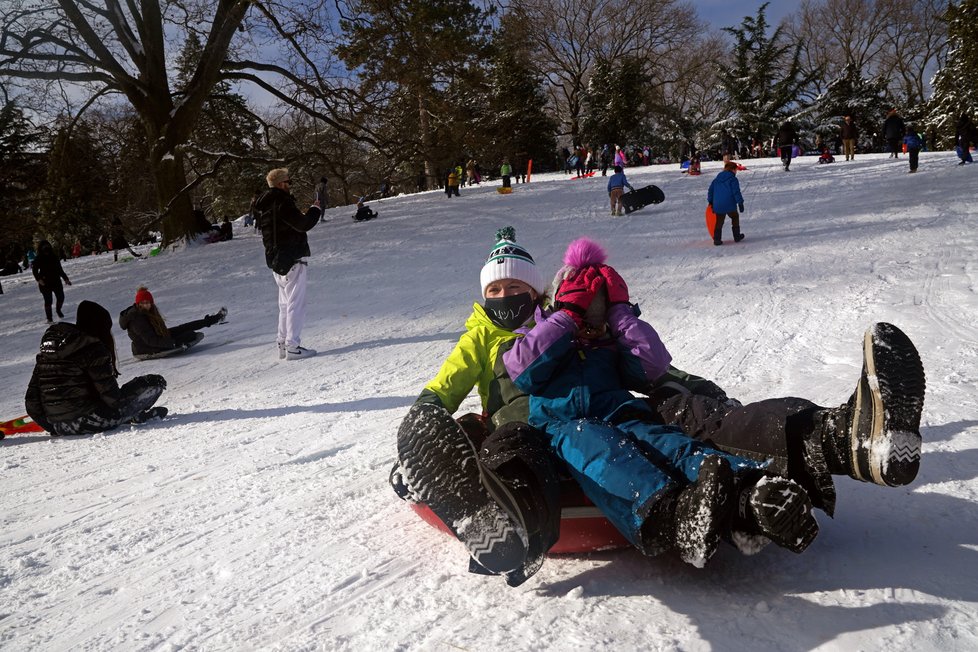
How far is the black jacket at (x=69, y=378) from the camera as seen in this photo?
460cm

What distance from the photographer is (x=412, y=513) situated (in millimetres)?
2721

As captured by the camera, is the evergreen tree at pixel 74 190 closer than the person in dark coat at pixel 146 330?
No

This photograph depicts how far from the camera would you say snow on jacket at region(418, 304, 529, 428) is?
259cm

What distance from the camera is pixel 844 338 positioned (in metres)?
4.72

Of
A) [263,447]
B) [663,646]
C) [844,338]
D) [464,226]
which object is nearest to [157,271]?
[464,226]

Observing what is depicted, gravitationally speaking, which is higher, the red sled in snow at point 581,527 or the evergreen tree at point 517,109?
the evergreen tree at point 517,109

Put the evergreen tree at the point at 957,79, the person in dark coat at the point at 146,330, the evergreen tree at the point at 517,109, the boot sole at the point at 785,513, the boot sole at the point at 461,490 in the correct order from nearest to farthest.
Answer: the boot sole at the point at 785,513 → the boot sole at the point at 461,490 → the person in dark coat at the point at 146,330 → the evergreen tree at the point at 957,79 → the evergreen tree at the point at 517,109

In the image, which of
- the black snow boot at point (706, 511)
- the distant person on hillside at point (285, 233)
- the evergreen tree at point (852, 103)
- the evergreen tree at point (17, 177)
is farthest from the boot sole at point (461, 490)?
the evergreen tree at point (852, 103)

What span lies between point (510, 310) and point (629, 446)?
1.09 m

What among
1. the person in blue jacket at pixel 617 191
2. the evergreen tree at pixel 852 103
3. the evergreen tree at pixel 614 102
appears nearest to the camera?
the person in blue jacket at pixel 617 191

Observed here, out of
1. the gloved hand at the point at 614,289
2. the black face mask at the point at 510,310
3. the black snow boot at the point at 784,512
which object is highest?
the gloved hand at the point at 614,289

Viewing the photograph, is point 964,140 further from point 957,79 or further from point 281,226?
point 281,226

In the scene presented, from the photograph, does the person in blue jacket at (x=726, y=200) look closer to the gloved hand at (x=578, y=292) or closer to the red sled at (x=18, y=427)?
the gloved hand at (x=578, y=292)

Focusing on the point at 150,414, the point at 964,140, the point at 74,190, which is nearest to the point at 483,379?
the point at 150,414
